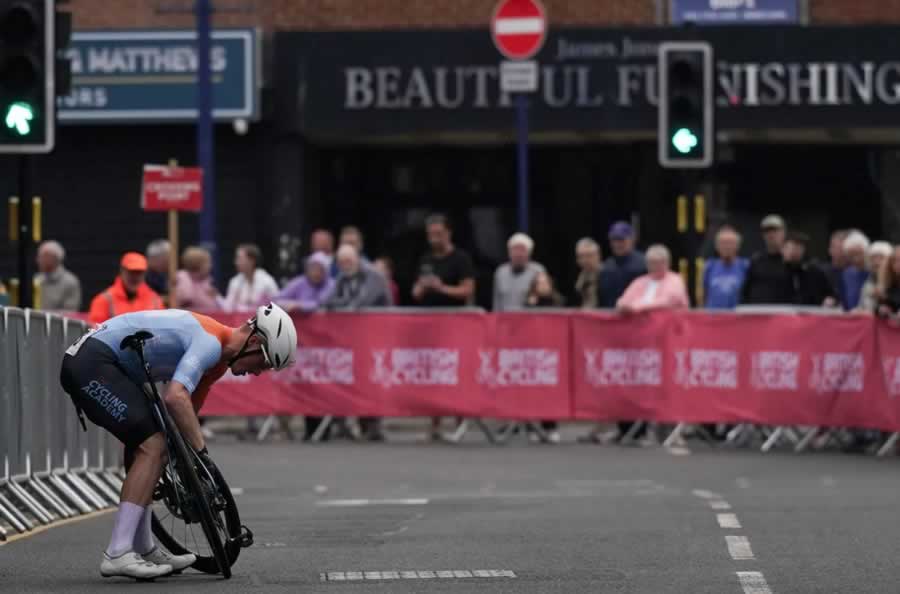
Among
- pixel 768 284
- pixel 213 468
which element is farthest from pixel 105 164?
pixel 213 468

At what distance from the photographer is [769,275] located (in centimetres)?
2341

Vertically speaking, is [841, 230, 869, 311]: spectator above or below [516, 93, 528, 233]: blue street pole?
below

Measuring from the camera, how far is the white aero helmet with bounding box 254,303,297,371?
36.7 feet

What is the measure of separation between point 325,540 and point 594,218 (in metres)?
17.9

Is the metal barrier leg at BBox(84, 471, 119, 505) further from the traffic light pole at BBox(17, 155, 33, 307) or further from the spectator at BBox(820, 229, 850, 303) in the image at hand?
the spectator at BBox(820, 229, 850, 303)

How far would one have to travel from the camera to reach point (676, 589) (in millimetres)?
10344

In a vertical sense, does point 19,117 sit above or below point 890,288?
above

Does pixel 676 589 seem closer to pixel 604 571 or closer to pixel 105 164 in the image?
pixel 604 571

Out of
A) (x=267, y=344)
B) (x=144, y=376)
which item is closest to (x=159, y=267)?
(x=144, y=376)

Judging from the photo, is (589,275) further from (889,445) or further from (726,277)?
(889,445)

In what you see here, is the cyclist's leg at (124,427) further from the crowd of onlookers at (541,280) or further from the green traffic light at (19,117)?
the crowd of onlookers at (541,280)

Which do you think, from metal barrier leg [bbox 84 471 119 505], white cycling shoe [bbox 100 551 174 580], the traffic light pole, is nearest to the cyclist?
white cycling shoe [bbox 100 551 174 580]

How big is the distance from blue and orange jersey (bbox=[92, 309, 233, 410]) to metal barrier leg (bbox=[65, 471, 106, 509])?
4604 mm

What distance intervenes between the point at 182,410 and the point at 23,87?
20.3 feet
